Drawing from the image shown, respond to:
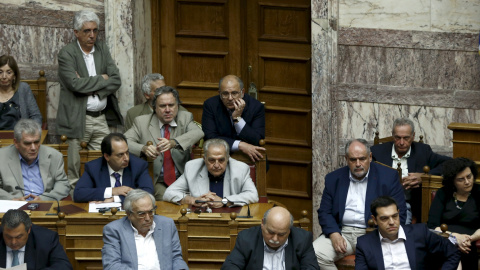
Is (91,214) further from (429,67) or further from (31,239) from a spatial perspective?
(429,67)

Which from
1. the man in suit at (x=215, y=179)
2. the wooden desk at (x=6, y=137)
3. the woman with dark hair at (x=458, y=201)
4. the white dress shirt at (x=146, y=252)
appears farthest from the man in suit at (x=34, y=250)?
the woman with dark hair at (x=458, y=201)

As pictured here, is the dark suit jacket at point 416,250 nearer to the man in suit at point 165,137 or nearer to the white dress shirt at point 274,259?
the white dress shirt at point 274,259

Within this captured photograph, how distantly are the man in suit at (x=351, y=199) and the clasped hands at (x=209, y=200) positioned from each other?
0.75 m

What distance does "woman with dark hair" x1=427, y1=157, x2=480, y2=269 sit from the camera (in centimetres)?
728

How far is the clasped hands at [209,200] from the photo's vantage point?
736 centimetres

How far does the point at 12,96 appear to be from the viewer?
28.7ft

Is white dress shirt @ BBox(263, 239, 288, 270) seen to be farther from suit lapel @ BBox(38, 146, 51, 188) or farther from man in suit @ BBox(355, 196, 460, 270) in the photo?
suit lapel @ BBox(38, 146, 51, 188)

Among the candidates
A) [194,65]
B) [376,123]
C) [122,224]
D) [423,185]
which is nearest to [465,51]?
[376,123]

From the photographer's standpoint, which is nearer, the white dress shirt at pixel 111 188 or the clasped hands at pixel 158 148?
the white dress shirt at pixel 111 188

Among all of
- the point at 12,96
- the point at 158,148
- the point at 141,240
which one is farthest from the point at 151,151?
the point at 12,96

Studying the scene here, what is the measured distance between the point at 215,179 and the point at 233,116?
32.3 inches

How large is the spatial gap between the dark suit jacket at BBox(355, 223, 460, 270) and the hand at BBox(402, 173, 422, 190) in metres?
1.15

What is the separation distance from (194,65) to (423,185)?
297cm

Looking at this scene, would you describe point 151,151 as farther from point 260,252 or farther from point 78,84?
point 260,252
